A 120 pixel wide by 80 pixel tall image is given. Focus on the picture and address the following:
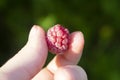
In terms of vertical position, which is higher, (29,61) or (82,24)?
(29,61)

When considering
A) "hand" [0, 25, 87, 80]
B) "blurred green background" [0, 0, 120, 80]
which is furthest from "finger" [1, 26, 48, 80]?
"blurred green background" [0, 0, 120, 80]

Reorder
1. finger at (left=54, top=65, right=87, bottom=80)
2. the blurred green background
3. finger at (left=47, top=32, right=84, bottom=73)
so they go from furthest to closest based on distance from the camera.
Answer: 1. the blurred green background
2. finger at (left=47, top=32, right=84, bottom=73)
3. finger at (left=54, top=65, right=87, bottom=80)

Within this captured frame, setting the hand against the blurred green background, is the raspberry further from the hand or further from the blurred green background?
the blurred green background

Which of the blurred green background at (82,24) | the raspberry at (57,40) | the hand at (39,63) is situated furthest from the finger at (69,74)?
the blurred green background at (82,24)

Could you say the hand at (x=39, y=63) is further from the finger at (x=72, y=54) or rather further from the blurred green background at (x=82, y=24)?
the blurred green background at (x=82, y=24)

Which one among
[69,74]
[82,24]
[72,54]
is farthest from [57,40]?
[82,24]

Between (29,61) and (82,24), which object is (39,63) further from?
(82,24)

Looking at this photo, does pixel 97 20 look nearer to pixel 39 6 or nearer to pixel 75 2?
pixel 75 2

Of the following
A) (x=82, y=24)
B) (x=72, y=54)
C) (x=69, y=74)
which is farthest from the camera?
(x=82, y=24)
